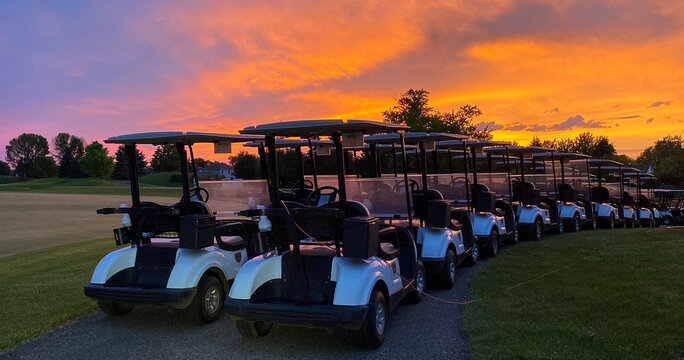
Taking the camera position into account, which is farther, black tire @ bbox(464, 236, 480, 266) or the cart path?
black tire @ bbox(464, 236, 480, 266)

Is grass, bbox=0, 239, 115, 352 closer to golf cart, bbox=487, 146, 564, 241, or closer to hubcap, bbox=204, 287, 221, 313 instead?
hubcap, bbox=204, 287, 221, 313

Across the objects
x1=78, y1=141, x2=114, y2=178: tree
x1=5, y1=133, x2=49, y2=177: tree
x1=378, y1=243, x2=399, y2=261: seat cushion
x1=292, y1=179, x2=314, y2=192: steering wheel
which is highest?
x1=5, y1=133, x2=49, y2=177: tree

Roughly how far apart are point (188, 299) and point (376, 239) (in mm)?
2335

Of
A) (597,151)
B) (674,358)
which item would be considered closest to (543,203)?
(674,358)

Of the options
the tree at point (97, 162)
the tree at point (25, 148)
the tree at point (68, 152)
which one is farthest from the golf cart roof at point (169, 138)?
the tree at point (25, 148)

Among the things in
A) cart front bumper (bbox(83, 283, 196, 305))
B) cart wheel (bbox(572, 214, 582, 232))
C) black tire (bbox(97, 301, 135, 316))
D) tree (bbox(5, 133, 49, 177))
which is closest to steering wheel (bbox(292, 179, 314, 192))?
black tire (bbox(97, 301, 135, 316))

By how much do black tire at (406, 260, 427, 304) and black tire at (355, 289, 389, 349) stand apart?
1.47m

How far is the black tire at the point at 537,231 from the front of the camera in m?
12.4

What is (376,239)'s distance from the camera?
5027 millimetres

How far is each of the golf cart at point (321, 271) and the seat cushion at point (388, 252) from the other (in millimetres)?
11

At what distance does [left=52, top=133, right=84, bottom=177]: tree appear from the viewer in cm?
9319

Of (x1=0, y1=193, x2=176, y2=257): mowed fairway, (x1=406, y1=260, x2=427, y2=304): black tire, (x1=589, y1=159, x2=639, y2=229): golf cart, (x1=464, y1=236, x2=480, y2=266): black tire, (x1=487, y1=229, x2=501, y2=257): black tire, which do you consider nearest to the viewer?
(x1=406, y1=260, x2=427, y2=304): black tire

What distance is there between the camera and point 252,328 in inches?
206

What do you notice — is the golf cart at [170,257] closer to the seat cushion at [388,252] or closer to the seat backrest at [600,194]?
the seat cushion at [388,252]
